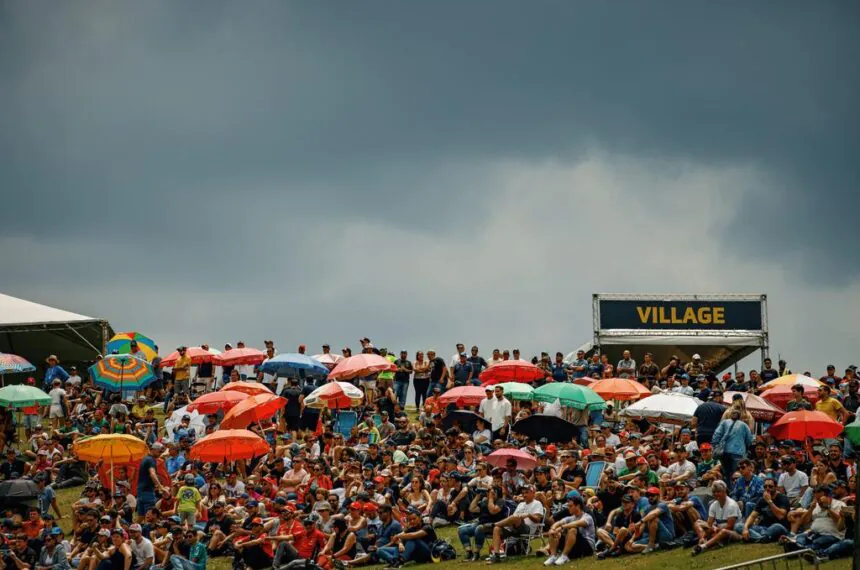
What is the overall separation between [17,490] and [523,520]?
34.9ft

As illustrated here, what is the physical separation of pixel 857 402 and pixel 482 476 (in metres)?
8.81

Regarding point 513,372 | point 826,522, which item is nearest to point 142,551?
point 826,522


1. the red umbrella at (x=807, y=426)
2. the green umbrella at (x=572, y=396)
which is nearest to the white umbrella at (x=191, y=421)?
the green umbrella at (x=572, y=396)

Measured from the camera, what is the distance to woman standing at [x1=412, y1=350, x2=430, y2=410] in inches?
1335

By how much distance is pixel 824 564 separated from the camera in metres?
17.9

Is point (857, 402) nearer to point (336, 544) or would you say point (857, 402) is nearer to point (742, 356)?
point (336, 544)

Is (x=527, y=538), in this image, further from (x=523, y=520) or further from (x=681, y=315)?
(x=681, y=315)

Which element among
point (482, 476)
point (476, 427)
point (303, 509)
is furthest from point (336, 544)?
point (476, 427)

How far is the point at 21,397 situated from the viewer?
31328 mm

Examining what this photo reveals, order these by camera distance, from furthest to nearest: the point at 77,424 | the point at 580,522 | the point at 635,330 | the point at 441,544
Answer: the point at 635,330 → the point at 77,424 → the point at 441,544 → the point at 580,522

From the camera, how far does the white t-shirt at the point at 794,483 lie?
2105 centimetres

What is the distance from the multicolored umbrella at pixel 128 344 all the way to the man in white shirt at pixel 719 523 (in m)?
21.3

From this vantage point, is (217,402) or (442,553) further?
(217,402)

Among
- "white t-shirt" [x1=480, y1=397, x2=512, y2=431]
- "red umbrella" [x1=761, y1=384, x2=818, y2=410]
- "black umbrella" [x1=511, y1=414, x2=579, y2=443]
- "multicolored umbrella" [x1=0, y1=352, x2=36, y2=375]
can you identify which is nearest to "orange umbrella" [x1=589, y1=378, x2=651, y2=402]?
"white t-shirt" [x1=480, y1=397, x2=512, y2=431]
